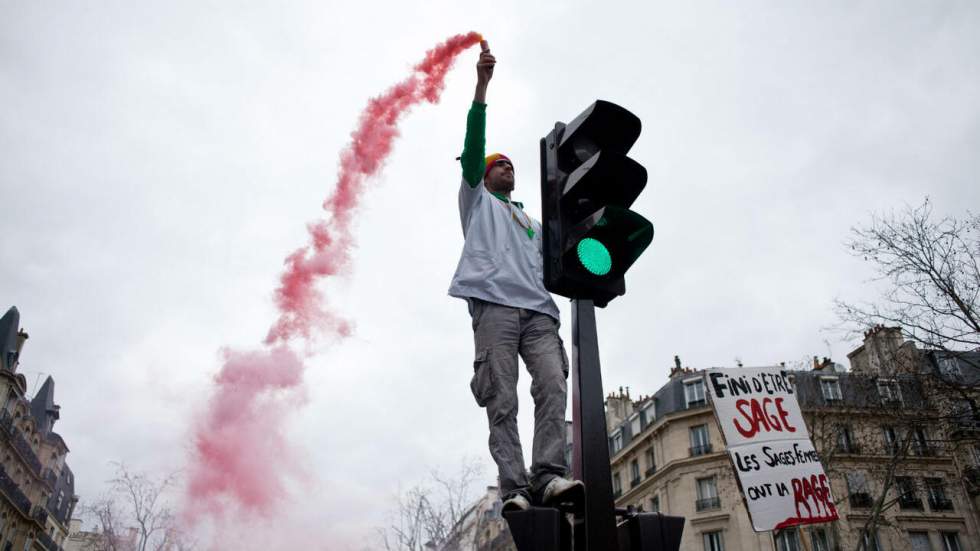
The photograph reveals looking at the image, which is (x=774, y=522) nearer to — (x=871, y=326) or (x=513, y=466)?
(x=513, y=466)

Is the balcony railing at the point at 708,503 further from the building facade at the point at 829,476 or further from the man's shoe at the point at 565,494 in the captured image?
the man's shoe at the point at 565,494

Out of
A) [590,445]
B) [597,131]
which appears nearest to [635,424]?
[597,131]

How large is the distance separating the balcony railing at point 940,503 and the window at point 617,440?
53.2ft

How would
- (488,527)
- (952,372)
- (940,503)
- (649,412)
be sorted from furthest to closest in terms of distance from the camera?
1. (488,527)
2. (649,412)
3. (940,503)
4. (952,372)

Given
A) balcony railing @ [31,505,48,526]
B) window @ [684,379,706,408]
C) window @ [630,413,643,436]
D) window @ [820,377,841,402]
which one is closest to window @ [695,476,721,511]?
window @ [684,379,706,408]

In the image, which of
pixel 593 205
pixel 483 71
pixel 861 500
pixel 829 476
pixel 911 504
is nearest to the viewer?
pixel 593 205

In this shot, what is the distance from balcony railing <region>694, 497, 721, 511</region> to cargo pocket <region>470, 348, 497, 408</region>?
108 ft

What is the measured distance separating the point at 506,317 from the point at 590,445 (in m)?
1.16

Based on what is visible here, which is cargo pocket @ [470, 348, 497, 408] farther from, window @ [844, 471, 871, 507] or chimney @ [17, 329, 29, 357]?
chimney @ [17, 329, 29, 357]

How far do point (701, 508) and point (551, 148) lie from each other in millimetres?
34067

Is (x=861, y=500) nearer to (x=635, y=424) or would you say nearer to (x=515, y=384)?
(x=635, y=424)

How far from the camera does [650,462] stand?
37.9 metres

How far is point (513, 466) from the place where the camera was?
120 inches

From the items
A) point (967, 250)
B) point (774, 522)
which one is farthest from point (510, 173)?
point (967, 250)
